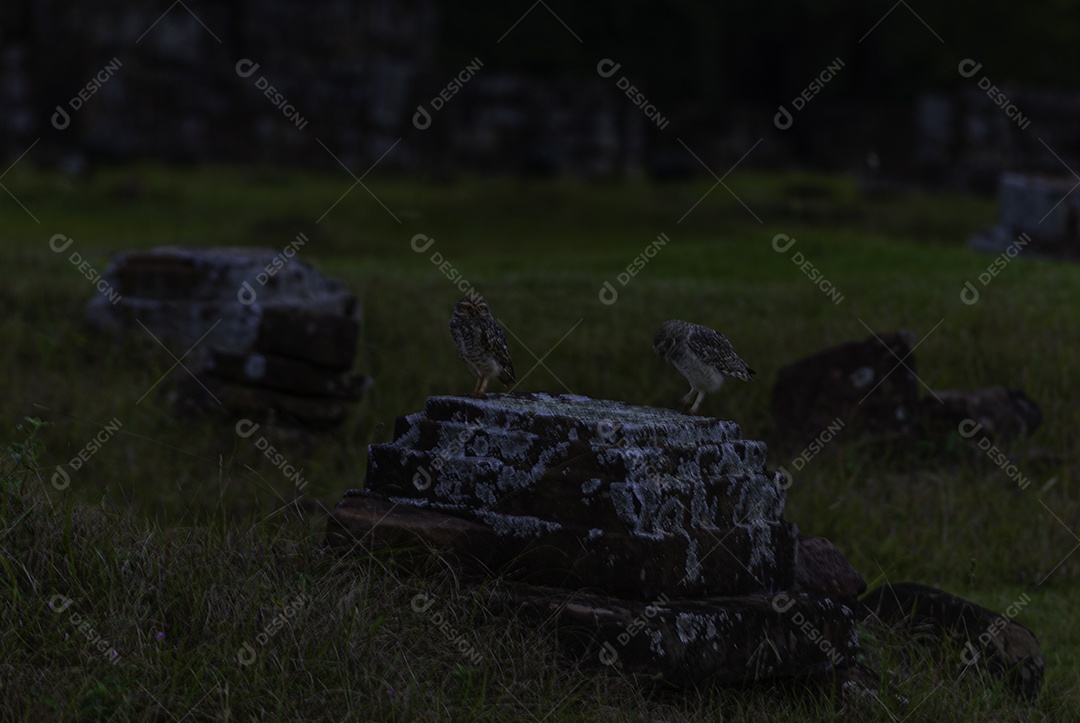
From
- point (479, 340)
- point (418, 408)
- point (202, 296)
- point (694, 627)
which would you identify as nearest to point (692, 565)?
point (694, 627)

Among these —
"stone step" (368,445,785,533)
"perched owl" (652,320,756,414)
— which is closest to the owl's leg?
"stone step" (368,445,785,533)

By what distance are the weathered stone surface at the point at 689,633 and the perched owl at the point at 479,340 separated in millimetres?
1032

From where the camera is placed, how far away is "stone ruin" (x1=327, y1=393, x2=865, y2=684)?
4566mm

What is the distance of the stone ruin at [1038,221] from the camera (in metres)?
13.8

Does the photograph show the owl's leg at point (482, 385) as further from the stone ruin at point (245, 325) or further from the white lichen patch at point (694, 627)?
the stone ruin at point (245, 325)

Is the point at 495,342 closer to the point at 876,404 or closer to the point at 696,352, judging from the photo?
the point at 696,352

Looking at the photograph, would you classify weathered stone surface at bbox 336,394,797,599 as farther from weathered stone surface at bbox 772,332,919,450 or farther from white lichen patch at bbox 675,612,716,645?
weathered stone surface at bbox 772,332,919,450

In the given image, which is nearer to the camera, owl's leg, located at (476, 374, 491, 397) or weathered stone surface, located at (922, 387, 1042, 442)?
owl's leg, located at (476, 374, 491, 397)

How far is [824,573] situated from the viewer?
5.38 meters

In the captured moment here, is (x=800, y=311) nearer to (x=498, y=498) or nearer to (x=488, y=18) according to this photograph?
(x=498, y=498)

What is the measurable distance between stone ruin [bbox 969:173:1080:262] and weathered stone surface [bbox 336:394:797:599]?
952 cm

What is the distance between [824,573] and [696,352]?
1.01 m

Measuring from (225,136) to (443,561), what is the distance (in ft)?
57.5

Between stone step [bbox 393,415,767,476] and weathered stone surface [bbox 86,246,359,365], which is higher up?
stone step [bbox 393,415,767,476]
